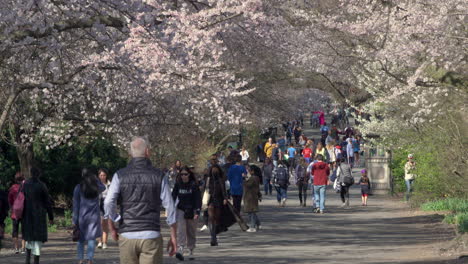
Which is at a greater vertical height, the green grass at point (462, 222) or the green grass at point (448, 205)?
the green grass at point (448, 205)

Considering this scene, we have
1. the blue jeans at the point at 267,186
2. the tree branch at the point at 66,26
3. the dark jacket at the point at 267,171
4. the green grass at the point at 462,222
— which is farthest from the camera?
the blue jeans at the point at 267,186

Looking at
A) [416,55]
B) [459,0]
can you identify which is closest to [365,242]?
[416,55]

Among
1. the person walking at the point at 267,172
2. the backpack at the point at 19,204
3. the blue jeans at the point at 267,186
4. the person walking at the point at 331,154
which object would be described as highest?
the person walking at the point at 331,154

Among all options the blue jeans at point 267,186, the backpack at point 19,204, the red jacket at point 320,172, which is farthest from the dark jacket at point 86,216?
the blue jeans at point 267,186

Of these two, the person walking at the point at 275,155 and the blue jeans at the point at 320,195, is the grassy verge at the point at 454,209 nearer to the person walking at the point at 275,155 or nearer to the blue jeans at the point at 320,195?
the blue jeans at the point at 320,195

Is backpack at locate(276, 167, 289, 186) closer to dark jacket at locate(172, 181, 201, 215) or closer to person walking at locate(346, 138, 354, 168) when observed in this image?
dark jacket at locate(172, 181, 201, 215)

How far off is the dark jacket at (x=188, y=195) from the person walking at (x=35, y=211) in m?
2.25

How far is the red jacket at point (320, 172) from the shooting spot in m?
26.2

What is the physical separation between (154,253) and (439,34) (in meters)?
9.81

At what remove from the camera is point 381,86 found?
2861 centimetres

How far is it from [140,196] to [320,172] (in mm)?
17658

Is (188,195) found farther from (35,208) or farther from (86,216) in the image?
(35,208)

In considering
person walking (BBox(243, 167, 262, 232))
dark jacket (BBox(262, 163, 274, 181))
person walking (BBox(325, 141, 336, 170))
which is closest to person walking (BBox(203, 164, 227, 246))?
person walking (BBox(243, 167, 262, 232))

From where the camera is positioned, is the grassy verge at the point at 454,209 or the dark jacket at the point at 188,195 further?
the grassy verge at the point at 454,209
